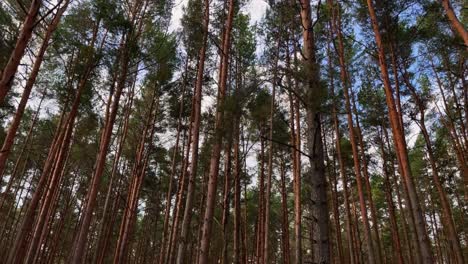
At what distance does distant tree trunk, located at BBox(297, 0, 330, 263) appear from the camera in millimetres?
3209

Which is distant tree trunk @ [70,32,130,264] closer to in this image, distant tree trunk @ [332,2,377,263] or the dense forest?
the dense forest

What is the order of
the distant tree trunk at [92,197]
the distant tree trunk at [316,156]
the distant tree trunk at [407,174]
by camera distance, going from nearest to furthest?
the distant tree trunk at [316,156]
the distant tree trunk at [407,174]
the distant tree trunk at [92,197]

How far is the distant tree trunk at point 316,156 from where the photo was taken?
3209 mm

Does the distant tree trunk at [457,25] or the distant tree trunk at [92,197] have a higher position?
the distant tree trunk at [457,25]

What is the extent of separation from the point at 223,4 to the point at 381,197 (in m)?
20.2

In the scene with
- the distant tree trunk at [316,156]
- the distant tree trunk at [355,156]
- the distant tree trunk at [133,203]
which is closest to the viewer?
the distant tree trunk at [316,156]

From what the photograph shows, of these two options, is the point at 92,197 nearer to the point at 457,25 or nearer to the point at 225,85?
the point at 225,85

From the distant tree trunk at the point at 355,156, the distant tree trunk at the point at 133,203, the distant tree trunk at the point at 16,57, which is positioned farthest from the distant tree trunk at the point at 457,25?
the distant tree trunk at the point at 133,203

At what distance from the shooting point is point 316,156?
3588 mm

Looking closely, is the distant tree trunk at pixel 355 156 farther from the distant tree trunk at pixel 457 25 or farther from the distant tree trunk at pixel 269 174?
the distant tree trunk at pixel 457 25

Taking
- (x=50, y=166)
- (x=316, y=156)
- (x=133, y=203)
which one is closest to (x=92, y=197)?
(x=50, y=166)

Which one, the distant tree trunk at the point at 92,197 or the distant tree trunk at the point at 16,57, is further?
the distant tree trunk at the point at 92,197

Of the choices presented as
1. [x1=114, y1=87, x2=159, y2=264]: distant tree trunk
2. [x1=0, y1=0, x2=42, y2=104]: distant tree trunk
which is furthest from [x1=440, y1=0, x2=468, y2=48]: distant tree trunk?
[x1=114, y1=87, x2=159, y2=264]: distant tree trunk

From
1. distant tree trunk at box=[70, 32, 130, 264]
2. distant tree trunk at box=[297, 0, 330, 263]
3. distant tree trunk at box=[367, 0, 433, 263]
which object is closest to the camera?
distant tree trunk at box=[297, 0, 330, 263]
